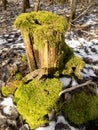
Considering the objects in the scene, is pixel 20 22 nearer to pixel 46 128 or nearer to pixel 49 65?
pixel 49 65

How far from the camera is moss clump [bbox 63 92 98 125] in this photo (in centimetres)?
389

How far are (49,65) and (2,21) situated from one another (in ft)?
17.0

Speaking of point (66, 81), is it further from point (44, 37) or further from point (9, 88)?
point (44, 37)

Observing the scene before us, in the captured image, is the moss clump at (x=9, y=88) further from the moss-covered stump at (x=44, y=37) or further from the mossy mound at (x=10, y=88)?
the moss-covered stump at (x=44, y=37)

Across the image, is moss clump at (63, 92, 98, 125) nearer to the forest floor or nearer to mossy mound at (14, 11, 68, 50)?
the forest floor

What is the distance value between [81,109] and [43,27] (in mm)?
1460

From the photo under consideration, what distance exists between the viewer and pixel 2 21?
857 centimetres

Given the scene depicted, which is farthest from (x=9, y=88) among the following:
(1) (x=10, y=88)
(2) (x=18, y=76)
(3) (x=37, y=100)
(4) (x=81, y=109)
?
(4) (x=81, y=109)

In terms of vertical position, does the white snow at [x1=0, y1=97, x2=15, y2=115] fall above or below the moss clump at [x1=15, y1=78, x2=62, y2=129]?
below

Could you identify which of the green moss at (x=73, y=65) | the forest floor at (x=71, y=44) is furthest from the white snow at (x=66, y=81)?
the green moss at (x=73, y=65)

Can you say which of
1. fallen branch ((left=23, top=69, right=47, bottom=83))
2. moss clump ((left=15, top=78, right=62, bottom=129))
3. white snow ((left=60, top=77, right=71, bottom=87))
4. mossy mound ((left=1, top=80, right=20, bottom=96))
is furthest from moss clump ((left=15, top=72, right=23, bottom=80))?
white snow ((left=60, top=77, right=71, bottom=87))

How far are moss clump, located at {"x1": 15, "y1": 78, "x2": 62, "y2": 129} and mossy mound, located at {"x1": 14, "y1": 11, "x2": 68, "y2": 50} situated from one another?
62 cm

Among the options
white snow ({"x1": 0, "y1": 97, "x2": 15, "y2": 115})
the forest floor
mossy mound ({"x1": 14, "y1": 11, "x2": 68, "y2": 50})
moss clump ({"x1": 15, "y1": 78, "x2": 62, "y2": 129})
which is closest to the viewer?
mossy mound ({"x1": 14, "y1": 11, "x2": 68, "y2": 50})

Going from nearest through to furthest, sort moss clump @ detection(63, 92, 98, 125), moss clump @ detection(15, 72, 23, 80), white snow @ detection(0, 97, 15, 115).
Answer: moss clump @ detection(63, 92, 98, 125)
white snow @ detection(0, 97, 15, 115)
moss clump @ detection(15, 72, 23, 80)
